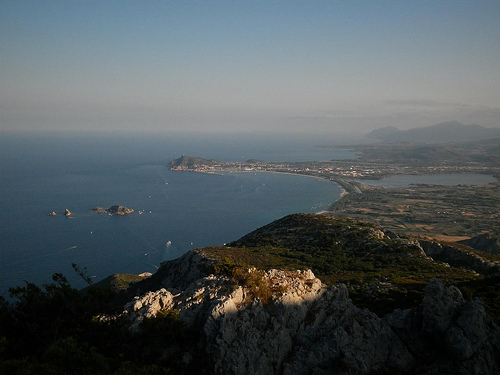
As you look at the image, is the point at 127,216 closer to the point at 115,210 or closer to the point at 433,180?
the point at 115,210

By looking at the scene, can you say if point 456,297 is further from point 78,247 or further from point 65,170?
point 65,170

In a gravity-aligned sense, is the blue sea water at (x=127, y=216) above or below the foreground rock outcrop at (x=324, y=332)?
below

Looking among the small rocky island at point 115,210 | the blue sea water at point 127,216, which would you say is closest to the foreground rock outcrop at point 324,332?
the blue sea water at point 127,216

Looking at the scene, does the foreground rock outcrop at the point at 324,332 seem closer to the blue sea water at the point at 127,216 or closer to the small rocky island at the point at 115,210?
the blue sea water at the point at 127,216

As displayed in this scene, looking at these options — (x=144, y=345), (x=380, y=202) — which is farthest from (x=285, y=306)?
(x=380, y=202)

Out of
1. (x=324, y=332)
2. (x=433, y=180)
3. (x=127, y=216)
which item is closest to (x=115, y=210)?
(x=127, y=216)

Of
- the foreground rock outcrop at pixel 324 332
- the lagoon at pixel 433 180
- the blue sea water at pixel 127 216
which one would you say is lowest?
the blue sea water at pixel 127 216
